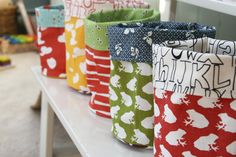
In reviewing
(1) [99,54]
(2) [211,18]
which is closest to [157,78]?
(1) [99,54]

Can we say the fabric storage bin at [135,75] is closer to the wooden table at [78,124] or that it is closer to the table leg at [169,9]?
the wooden table at [78,124]

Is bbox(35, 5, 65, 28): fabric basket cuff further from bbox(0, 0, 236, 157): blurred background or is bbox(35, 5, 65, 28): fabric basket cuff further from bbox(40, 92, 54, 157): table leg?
bbox(0, 0, 236, 157): blurred background

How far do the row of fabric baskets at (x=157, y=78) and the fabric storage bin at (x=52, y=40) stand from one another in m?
0.11

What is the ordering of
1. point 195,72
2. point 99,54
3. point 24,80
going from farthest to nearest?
point 24,80 < point 99,54 < point 195,72

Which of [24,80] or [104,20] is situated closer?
[104,20]

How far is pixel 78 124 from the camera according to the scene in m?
0.95

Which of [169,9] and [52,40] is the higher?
[169,9]

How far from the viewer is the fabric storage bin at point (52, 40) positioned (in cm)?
125

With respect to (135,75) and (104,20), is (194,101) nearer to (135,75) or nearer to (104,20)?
(135,75)

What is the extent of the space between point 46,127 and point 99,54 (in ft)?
1.49

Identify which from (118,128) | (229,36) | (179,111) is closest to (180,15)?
(229,36)

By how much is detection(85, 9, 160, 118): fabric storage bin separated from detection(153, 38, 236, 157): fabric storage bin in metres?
0.28

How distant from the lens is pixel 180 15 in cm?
125

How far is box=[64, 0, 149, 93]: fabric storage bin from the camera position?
3.45 ft
